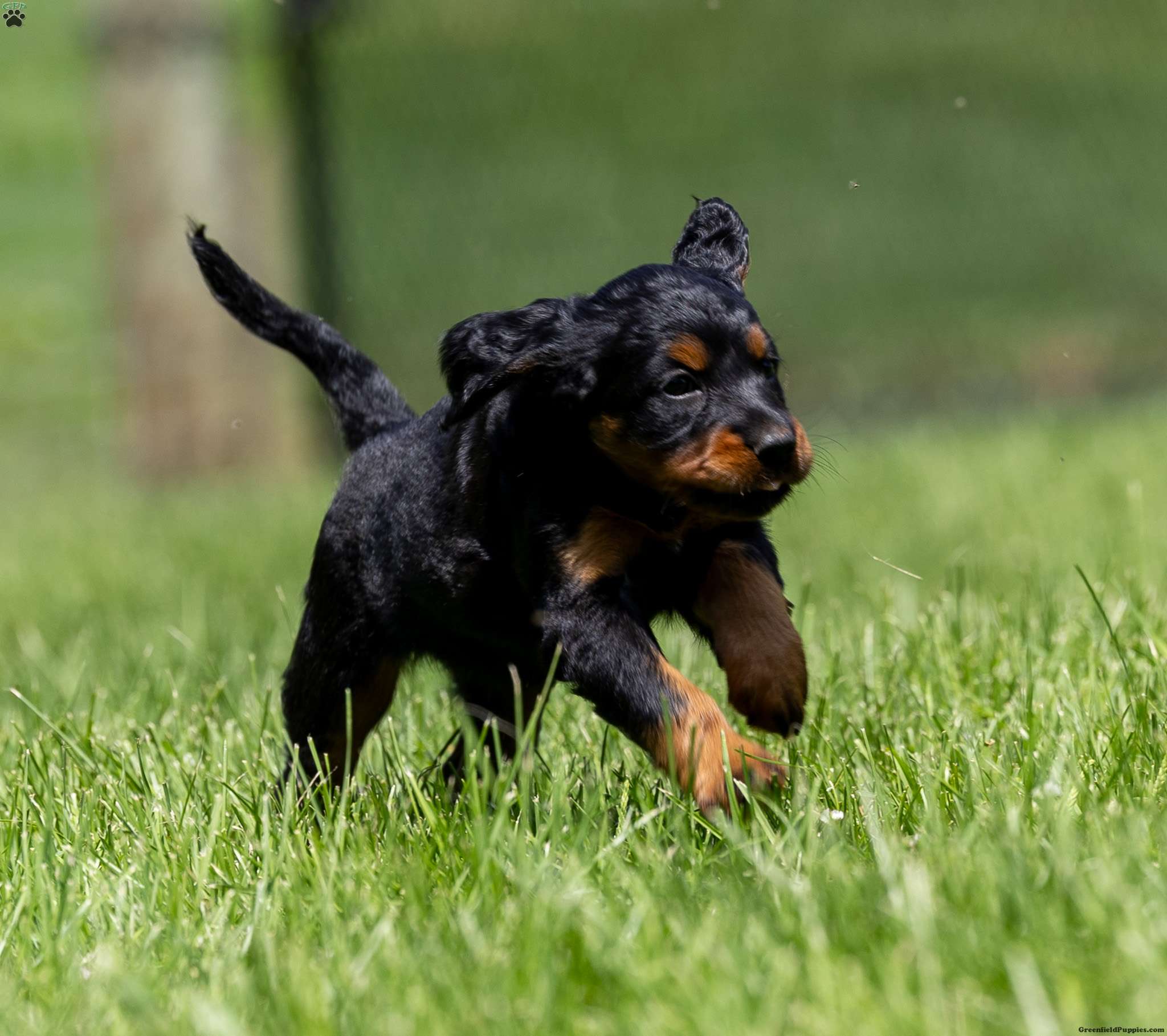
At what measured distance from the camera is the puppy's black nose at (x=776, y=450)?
83.1 inches

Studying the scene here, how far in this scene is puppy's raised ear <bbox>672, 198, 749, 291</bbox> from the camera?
264cm

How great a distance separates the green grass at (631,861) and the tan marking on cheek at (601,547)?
0.99 feet

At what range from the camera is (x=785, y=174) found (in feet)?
34.3

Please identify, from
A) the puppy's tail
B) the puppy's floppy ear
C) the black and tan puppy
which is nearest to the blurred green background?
the puppy's tail

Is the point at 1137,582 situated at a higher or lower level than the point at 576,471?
lower

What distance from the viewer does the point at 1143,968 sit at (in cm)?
135

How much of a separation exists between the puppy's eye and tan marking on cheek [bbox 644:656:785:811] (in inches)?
16.3

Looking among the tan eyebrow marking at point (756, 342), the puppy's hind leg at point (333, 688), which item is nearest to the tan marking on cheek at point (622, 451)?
the tan eyebrow marking at point (756, 342)

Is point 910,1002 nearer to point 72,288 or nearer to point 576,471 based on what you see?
point 576,471

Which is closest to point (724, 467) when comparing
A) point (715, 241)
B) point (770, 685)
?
point (770, 685)

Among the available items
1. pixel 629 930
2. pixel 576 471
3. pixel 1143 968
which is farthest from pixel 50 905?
pixel 1143 968

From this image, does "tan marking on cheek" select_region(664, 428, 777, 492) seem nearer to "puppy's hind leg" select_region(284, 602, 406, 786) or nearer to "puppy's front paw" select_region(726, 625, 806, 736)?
"puppy's front paw" select_region(726, 625, 806, 736)

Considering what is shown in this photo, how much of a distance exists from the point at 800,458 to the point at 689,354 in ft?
0.77

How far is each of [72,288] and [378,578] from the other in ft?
50.4
